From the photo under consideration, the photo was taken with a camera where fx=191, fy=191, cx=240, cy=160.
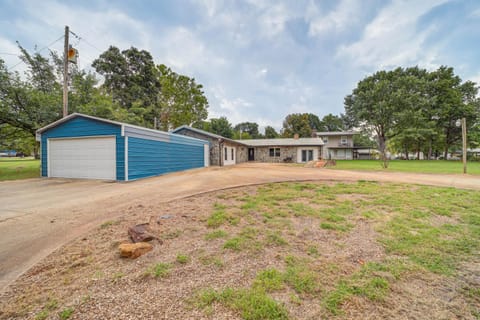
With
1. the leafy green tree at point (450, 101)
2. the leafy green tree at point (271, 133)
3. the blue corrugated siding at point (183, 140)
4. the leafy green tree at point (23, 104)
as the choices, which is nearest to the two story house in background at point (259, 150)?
the blue corrugated siding at point (183, 140)

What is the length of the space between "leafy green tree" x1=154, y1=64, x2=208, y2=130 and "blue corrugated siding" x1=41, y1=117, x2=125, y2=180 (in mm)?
18458

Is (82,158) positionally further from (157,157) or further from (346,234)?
(346,234)

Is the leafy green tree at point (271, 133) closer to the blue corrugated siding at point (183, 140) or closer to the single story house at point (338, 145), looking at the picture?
the single story house at point (338, 145)

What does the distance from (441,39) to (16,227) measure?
18178mm

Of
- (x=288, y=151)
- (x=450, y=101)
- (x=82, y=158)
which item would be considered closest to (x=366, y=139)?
(x=450, y=101)

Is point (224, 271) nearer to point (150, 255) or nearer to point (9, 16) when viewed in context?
point (150, 255)

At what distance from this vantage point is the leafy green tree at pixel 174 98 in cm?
2741

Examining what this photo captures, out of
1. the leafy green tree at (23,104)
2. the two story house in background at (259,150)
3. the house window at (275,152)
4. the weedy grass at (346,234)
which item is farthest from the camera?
the house window at (275,152)

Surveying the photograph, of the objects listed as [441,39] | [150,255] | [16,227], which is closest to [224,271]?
[150,255]

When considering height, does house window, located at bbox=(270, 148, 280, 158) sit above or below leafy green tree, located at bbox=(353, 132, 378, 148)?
below

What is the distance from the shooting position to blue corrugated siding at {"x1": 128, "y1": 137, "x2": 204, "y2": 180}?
8562 mm

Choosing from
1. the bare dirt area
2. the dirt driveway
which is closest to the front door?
the dirt driveway

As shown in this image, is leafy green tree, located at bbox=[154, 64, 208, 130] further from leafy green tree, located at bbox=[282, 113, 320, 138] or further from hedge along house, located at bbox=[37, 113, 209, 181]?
leafy green tree, located at bbox=[282, 113, 320, 138]

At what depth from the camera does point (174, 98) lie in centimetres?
2780
